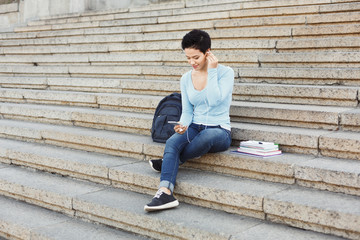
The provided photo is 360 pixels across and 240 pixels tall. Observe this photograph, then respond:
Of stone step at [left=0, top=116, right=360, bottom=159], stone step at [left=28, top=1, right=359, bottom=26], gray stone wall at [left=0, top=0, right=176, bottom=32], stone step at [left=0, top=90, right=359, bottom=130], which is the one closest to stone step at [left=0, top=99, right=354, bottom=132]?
stone step at [left=0, top=90, right=359, bottom=130]

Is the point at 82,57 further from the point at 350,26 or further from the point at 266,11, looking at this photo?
the point at 350,26

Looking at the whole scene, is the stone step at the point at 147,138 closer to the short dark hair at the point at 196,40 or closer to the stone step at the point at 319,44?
the short dark hair at the point at 196,40

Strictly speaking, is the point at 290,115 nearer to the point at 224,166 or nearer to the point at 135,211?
the point at 224,166

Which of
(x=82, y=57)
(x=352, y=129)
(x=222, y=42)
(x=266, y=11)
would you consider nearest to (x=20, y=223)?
(x=352, y=129)

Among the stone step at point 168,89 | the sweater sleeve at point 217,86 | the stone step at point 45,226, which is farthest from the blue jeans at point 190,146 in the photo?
the stone step at point 168,89

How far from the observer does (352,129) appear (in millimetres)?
4008

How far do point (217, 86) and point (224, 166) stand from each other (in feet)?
2.28

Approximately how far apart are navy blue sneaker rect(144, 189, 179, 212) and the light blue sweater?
77cm

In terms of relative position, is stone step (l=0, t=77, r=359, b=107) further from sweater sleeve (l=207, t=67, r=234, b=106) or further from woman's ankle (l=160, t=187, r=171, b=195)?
woman's ankle (l=160, t=187, r=171, b=195)

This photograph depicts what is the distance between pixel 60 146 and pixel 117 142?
0.97 m

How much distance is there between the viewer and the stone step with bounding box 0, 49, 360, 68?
509 cm

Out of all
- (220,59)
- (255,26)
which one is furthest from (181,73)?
(255,26)

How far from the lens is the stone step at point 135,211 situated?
311 cm

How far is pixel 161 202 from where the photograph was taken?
353 centimetres
